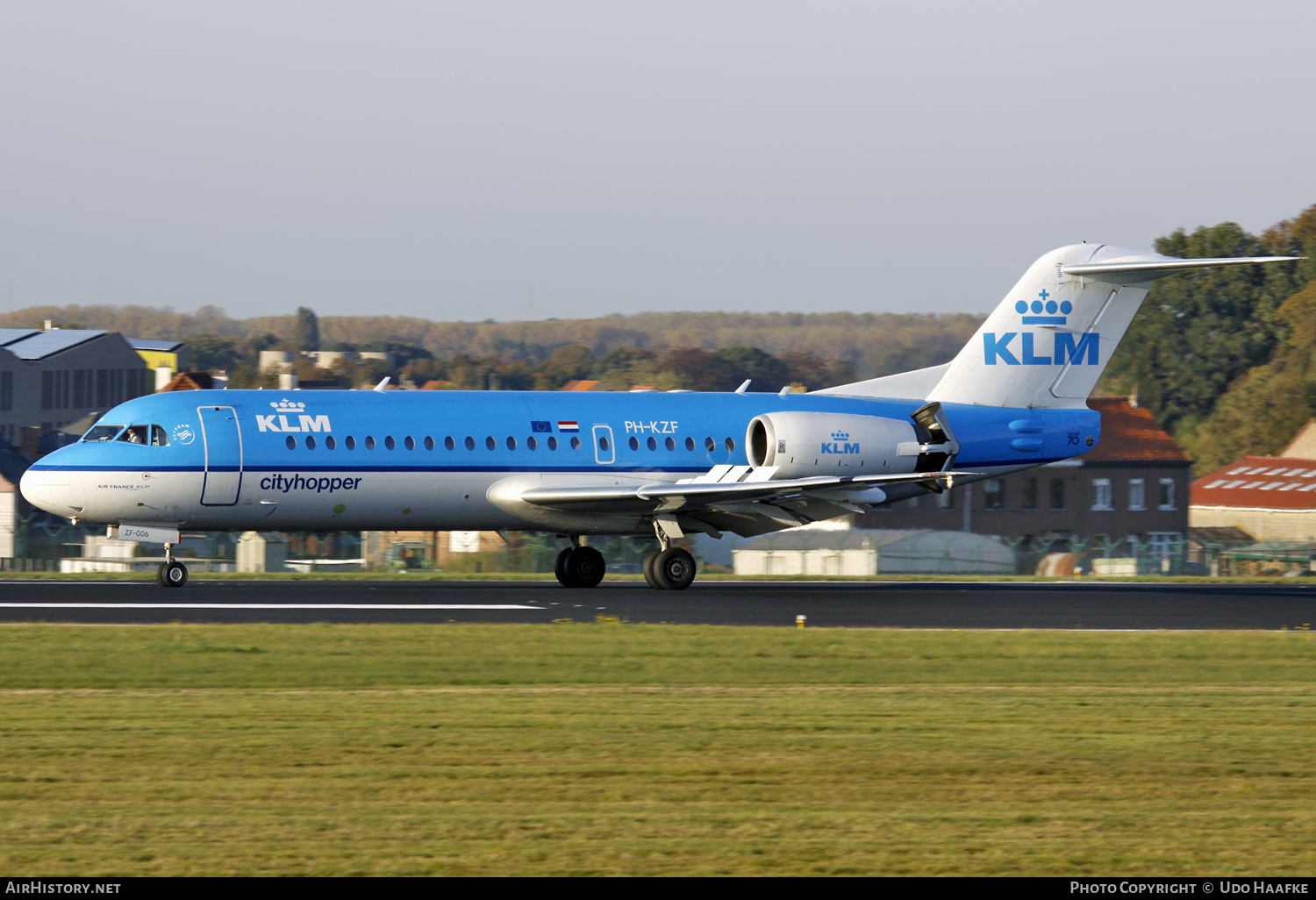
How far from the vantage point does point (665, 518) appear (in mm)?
30703

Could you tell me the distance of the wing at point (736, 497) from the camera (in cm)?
2911

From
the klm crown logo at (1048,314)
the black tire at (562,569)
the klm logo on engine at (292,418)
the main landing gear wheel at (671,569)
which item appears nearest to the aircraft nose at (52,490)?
the klm logo on engine at (292,418)

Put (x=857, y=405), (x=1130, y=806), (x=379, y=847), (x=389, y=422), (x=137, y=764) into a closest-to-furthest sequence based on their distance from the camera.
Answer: (x=379, y=847)
(x=1130, y=806)
(x=137, y=764)
(x=389, y=422)
(x=857, y=405)

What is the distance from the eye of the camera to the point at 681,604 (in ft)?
87.6

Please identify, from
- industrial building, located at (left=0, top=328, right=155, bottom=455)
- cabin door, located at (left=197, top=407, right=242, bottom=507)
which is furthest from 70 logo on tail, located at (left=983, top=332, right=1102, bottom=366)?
industrial building, located at (left=0, top=328, right=155, bottom=455)

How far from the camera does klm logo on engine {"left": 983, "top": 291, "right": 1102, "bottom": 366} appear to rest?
33.4 metres

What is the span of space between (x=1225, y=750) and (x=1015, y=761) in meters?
1.86

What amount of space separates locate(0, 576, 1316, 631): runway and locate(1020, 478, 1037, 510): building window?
4227 centimetres

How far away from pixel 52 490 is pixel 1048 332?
64.7 feet

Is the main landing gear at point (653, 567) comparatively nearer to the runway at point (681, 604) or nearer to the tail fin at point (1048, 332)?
the runway at point (681, 604)

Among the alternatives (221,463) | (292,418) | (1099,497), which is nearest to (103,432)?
(221,463)
